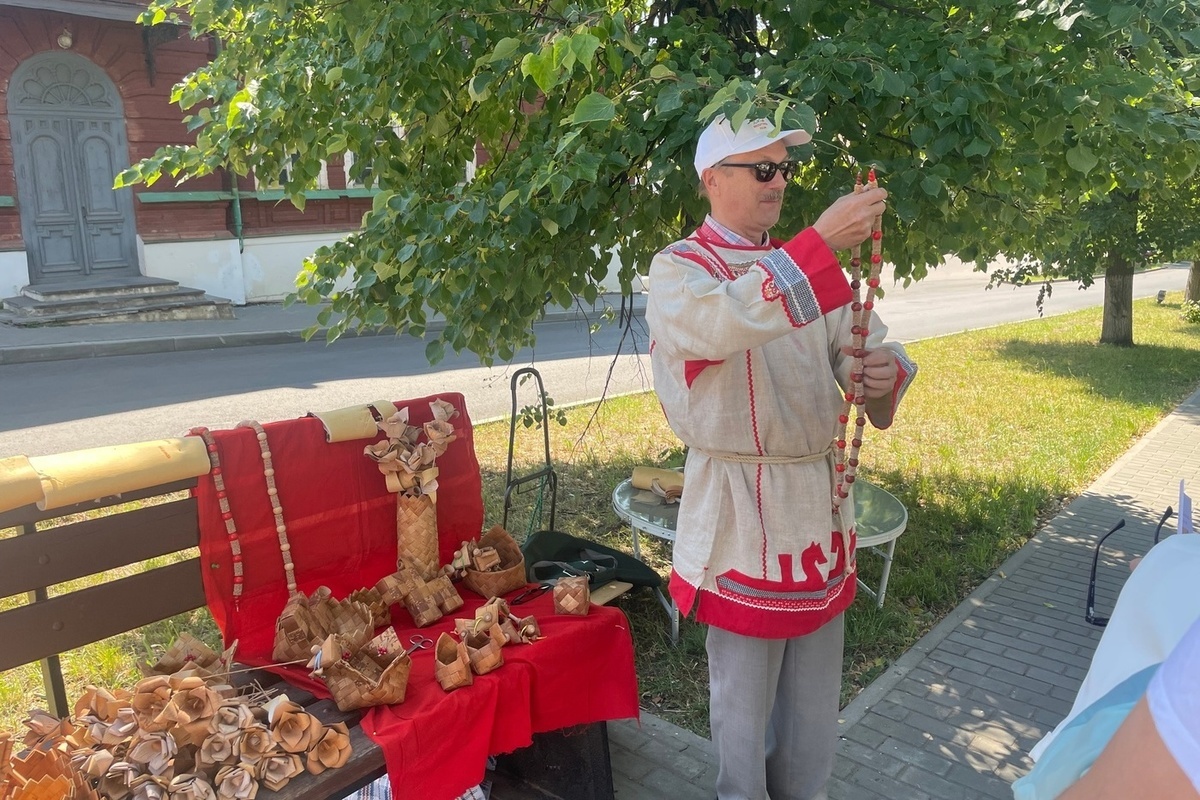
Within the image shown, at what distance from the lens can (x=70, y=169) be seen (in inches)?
513

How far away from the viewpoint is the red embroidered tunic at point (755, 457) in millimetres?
2111

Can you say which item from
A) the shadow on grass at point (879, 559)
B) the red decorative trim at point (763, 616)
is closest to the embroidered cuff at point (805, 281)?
the red decorative trim at point (763, 616)

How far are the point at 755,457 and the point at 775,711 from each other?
82 centimetres

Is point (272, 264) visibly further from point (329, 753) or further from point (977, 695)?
point (329, 753)

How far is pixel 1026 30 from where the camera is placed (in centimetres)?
303

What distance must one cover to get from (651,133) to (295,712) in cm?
218

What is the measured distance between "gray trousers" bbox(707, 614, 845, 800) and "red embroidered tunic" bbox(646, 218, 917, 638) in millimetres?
127

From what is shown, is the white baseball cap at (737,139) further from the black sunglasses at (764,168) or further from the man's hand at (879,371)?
the man's hand at (879,371)

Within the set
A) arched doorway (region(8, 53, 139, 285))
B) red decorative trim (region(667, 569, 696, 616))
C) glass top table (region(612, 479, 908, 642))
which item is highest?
arched doorway (region(8, 53, 139, 285))

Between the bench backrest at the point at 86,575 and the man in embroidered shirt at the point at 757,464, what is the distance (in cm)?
150

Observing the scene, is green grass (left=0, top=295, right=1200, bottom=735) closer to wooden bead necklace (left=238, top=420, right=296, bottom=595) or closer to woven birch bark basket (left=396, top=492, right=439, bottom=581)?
woven birch bark basket (left=396, top=492, right=439, bottom=581)

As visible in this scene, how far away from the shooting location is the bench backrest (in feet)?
7.50

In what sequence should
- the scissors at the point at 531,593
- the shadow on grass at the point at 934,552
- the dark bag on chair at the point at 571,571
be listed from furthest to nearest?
the shadow on grass at the point at 934,552 < the dark bag on chair at the point at 571,571 < the scissors at the point at 531,593

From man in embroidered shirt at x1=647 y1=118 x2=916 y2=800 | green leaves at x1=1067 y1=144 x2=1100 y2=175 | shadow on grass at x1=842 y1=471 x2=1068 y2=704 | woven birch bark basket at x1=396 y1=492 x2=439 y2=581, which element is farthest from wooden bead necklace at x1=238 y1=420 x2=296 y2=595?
green leaves at x1=1067 y1=144 x2=1100 y2=175
